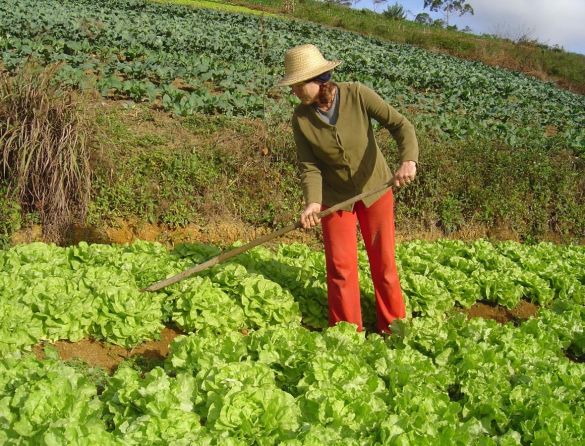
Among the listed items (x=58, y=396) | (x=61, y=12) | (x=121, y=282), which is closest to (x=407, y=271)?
(x=121, y=282)

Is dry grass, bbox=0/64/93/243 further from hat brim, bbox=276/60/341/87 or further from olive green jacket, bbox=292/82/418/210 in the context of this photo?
hat brim, bbox=276/60/341/87

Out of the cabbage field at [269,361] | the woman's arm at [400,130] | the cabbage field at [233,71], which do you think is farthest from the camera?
the cabbage field at [233,71]

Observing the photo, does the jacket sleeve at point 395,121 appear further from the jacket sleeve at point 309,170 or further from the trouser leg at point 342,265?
the trouser leg at point 342,265

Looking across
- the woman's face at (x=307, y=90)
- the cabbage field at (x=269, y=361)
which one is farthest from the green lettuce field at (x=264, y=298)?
the woman's face at (x=307, y=90)

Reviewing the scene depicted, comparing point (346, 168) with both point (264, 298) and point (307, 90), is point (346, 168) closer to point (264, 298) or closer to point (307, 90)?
point (307, 90)

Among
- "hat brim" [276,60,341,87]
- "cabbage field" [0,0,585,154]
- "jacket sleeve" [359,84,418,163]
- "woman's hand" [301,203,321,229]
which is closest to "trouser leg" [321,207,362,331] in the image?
"woman's hand" [301,203,321,229]

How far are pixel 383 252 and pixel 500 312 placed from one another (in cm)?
247

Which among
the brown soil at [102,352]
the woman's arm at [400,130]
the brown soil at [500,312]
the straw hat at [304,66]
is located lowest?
the brown soil at [102,352]

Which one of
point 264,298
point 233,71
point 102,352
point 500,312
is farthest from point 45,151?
point 233,71

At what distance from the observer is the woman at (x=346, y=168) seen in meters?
4.75

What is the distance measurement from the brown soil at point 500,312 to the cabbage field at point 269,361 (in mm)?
124

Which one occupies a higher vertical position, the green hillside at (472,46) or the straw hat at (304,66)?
the green hillside at (472,46)

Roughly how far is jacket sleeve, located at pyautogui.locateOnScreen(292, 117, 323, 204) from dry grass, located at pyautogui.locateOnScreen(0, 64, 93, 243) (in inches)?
142

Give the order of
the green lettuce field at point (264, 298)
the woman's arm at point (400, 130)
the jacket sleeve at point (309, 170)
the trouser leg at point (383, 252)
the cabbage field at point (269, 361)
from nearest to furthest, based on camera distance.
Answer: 1. the cabbage field at point (269, 361)
2. the green lettuce field at point (264, 298)
3. the woman's arm at point (400, 130)
4. the jacket sleeve at point (309, 170)
5. the trouser leg at point (383, 252)
